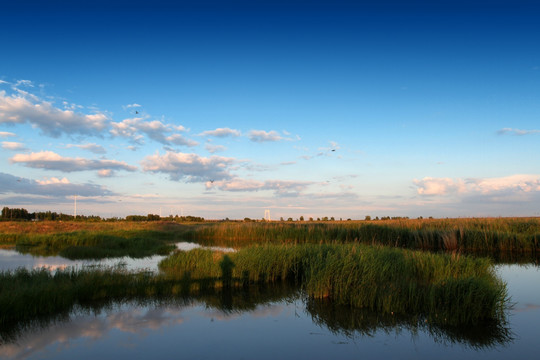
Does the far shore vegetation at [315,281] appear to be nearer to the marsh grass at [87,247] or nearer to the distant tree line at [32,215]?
the marsh grass at [87,247]

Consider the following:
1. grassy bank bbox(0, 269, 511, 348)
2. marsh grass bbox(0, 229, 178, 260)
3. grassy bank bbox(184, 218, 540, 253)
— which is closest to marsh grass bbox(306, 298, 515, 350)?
grassy bank bbox(0, 269, 511, 348)

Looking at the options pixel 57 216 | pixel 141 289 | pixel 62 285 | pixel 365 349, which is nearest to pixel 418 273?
pixel 365 349

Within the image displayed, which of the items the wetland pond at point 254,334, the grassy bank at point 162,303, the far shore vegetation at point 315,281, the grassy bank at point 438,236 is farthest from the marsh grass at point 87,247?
the wetland pond at point 254,334

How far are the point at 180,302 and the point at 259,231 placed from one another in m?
23.0

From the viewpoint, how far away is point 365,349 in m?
6.23

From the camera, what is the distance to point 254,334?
279 inches

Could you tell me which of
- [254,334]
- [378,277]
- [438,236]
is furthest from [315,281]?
[438,236]

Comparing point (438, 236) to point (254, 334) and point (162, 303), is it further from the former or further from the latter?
point (162, 303)

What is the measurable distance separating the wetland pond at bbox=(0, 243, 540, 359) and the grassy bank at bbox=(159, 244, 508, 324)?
422 millimetres

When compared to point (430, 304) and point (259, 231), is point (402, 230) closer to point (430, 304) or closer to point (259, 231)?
point (259, 231)

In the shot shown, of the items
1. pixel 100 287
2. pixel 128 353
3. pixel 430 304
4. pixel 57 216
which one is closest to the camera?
pixel 128 353

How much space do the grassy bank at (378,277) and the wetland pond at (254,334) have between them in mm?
422

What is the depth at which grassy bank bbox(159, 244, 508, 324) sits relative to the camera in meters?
7.45

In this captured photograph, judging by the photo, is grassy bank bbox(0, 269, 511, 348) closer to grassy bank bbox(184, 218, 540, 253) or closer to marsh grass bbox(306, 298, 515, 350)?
marsh grass bbox(306, 298, 515, 350)
